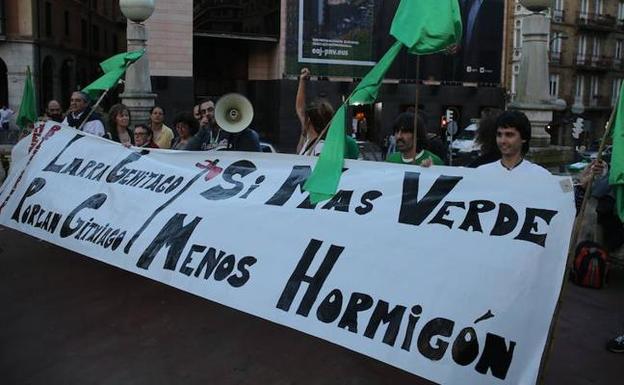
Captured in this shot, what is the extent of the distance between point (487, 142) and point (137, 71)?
29.5 ft

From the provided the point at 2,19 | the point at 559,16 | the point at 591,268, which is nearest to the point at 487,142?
the point at 591,268

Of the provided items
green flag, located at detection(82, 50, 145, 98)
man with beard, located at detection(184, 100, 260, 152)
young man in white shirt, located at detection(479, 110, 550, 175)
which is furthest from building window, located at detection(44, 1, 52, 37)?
young man in white shirt, located at detection(479, 110, 550, 175)

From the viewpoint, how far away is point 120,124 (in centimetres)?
720

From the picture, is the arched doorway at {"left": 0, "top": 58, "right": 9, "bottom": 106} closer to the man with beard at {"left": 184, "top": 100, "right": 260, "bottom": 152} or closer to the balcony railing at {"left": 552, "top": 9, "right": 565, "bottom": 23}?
the man with beard at {"left": 184, "top": 100, "right": 260, "bottom": 152}

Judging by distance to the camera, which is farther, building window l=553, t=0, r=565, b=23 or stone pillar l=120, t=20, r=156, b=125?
building window l=553, t=0, r=565, b=23

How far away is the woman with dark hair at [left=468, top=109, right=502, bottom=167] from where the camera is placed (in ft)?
15.9

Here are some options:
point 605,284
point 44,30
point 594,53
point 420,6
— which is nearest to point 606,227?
point 605,284

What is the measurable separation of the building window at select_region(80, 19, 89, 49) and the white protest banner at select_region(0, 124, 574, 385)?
126ft

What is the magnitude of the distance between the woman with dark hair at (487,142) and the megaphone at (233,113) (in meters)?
2.22

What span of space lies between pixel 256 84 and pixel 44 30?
432 inches

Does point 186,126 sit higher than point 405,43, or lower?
lower

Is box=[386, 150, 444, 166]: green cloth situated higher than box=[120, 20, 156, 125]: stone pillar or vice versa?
box=[120, 20, 156, 125]: stone pillar

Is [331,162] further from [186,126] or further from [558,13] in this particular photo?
[558,13]

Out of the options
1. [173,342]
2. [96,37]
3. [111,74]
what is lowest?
[173,342]
